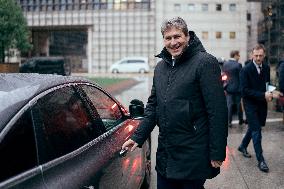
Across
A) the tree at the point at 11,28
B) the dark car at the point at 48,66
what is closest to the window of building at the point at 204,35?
the tree at the point at 11,28

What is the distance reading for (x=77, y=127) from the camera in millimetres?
2969

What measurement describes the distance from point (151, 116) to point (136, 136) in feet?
0.64

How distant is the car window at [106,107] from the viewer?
12.4 ft

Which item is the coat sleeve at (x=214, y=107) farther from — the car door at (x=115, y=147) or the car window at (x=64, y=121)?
the car window at (x=64, y=121)

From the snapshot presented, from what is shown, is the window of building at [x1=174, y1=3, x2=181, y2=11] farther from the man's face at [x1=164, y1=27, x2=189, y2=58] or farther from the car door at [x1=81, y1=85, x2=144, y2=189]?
the man's face at [x1=164, y1=27, x2=189, y2=58]

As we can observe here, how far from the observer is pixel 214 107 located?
302cm

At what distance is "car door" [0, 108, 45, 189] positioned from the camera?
208 centimetres

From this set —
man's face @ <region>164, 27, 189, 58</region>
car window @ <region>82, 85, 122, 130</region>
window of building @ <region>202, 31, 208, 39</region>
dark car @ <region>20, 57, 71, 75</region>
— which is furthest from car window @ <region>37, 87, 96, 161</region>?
window of building @ <region>202, 31, 208, 39</region>

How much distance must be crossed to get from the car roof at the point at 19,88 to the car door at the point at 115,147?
0.54 m

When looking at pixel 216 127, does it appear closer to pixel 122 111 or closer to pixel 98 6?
pixel 122 111

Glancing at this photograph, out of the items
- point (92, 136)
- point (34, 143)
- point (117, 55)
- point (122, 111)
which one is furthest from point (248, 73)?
point (117, 55)

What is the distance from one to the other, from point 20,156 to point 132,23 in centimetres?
7129

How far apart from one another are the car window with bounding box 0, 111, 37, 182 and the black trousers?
1.28 m

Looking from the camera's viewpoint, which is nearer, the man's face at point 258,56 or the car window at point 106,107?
the car window at point 106,107
